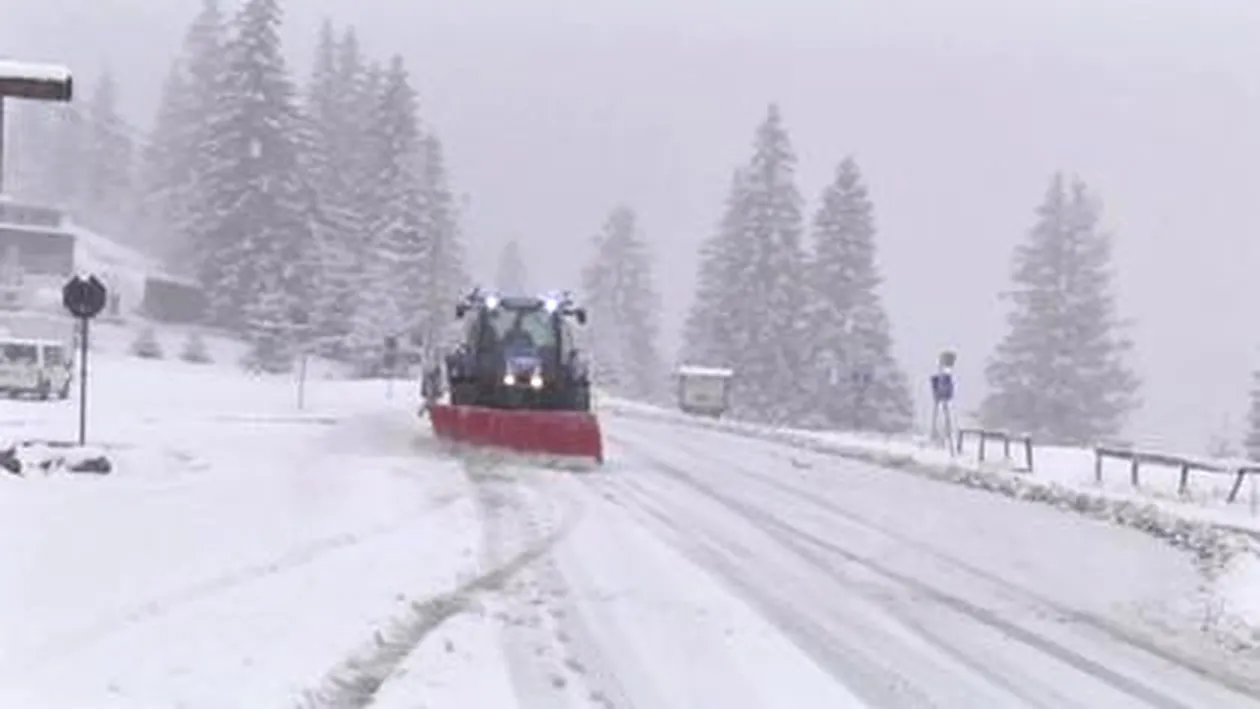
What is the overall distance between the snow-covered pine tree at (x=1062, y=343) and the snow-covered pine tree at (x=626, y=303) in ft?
91.8

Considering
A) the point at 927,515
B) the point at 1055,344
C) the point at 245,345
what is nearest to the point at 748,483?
the point at 927,515

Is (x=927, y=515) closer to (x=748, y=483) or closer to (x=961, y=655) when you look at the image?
(x=748, y=483)

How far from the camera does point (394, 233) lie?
70.3 m

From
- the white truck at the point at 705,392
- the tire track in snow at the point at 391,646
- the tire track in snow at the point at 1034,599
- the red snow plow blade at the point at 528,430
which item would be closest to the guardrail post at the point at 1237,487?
the tire track in snow at the point at 1034,599

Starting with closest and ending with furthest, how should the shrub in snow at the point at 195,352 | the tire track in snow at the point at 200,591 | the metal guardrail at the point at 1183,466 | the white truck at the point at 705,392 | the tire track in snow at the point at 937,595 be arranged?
the tire track in snow at the point at 200,591
the tire track in snow at the point at 937,595
the metal guardrail at the point at 1183,466
the white truck at the point at 705,392
the shrub in snow at the point at 195,352

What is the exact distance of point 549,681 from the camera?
30.8 feet

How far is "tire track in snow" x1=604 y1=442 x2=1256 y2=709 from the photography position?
34.1 ft

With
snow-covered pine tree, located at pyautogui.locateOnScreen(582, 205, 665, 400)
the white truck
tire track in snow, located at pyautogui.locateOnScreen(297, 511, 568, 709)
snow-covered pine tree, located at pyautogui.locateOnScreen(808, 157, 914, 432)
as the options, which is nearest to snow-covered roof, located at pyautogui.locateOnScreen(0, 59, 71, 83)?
tire track in snow, located at pyautogui.locateOnScreen(297, 511, 568, 709)

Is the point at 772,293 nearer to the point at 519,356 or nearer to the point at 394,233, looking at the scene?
the point at 394,233

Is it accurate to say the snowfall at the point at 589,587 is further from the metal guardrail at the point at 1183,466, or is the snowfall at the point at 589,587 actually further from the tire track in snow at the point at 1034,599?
the metal guardrail at the point at 1183,466

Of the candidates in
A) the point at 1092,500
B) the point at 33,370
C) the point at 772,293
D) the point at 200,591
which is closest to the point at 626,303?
the point at 772,293

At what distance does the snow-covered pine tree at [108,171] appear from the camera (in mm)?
115438

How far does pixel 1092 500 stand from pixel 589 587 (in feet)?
36.9

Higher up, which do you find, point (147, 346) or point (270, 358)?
point (147, 346)
